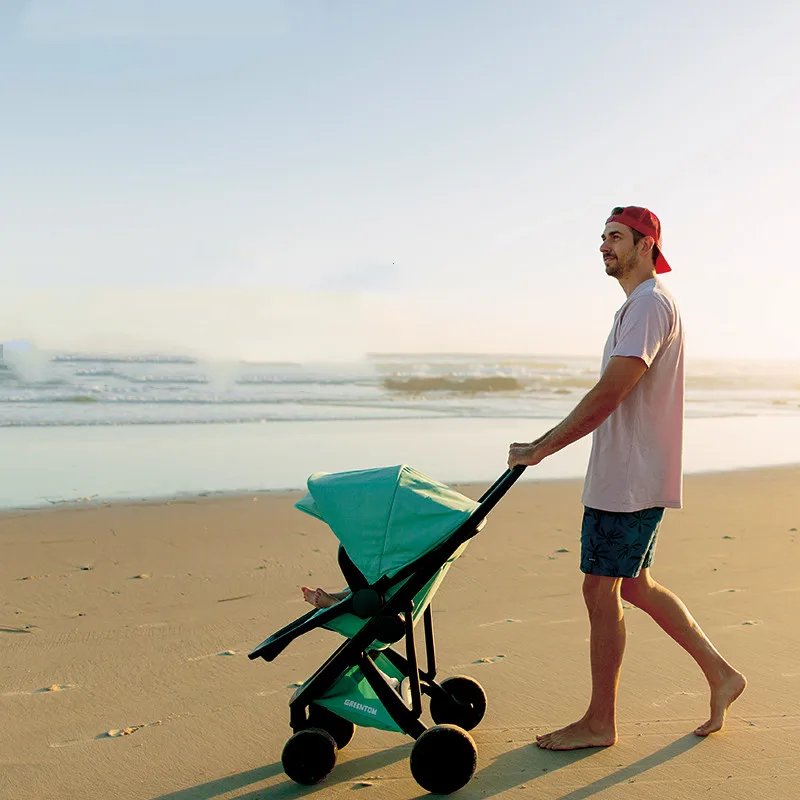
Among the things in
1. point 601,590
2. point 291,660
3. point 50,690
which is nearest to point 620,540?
point 601,590

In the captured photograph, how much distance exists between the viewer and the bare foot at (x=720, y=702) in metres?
3.18

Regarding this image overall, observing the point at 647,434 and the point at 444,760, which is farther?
the point at 647,434

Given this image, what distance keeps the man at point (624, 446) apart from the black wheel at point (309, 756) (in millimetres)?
795

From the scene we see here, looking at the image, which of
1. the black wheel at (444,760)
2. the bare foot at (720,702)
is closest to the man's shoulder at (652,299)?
the bare foot at (720,702)

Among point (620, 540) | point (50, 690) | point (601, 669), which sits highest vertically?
point (620, 540)

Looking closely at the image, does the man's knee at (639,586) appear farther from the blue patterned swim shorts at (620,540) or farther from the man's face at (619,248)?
the man's face at (619,248)

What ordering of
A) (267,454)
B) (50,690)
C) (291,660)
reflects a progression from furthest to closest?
(267,454)
(291,660)
(50,690)

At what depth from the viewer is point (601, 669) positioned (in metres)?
3.08

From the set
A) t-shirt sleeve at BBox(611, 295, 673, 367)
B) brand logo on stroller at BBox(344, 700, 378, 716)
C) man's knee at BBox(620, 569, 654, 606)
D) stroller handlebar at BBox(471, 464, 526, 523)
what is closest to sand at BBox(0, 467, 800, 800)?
brand logo on stroller at BBox(344, 700, 378, 716)

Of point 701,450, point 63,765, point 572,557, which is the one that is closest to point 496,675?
point 63,765

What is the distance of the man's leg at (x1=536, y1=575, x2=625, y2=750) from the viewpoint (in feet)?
9.97

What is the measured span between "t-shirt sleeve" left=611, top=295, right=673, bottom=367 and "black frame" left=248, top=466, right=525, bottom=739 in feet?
1.76

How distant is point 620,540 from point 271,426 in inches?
456

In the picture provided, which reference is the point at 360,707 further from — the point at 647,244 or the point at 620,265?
the point at 647,244
